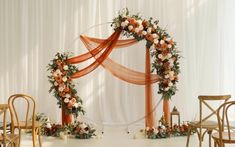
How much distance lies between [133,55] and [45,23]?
1841mm

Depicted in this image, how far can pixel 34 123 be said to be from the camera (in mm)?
4703

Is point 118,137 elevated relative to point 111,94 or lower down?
lower down

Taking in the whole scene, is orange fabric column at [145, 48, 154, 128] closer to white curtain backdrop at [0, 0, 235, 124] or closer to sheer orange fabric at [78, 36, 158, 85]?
sheer orange fabric at [78, 36, 158, 85]

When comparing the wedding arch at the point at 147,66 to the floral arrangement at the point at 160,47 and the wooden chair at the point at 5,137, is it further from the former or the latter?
the wooden chair at the point at 5,137

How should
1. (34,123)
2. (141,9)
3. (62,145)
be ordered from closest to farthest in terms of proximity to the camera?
(34,123) → (62,145) → (141,9)

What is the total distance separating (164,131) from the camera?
18.8ft

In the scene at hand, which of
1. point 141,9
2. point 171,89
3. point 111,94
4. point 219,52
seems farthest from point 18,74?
point 219,52

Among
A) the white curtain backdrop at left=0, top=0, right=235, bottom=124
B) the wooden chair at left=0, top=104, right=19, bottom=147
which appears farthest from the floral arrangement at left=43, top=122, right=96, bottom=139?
the wooden chair at left=0, top=104, right=19, bottom=147

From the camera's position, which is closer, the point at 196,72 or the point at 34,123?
the point at 34,123

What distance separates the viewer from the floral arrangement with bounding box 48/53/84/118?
5.75 m

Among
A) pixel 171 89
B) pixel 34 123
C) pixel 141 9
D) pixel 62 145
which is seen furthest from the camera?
pixel 141 9

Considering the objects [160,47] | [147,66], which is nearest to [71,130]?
[147,66]

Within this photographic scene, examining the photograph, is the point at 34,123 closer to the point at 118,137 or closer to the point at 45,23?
the point at 118,137

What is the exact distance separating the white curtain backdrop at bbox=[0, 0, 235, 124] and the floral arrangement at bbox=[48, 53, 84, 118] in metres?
1.53
